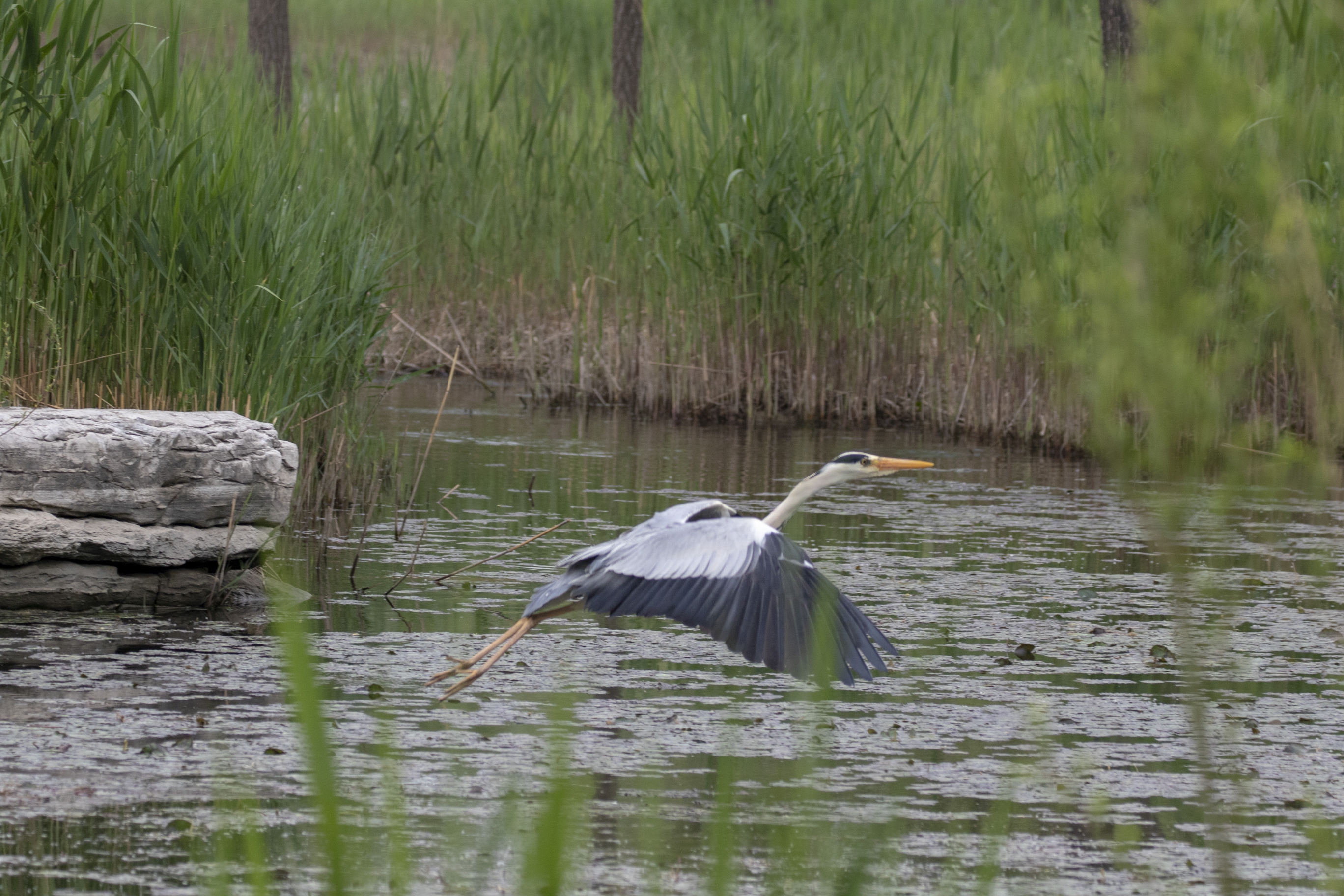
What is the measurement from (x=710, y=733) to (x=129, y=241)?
3135mm

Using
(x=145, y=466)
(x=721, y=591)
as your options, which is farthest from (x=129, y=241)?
(x=721, y=591)

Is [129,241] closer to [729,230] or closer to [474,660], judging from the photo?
[474,660]

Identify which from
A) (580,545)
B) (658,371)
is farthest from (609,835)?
(658,371)

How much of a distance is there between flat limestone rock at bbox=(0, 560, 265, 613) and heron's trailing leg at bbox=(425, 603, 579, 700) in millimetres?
1283

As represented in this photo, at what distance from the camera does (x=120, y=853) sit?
3.40 m

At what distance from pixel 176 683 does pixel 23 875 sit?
1542mm

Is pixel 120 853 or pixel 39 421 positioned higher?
pixel 39 421

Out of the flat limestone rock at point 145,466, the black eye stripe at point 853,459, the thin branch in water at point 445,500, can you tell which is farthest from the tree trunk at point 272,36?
the black eye stripe at point 853,459

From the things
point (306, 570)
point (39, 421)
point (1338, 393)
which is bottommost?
point (306, 570)

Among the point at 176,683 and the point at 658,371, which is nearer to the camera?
the point at 176,683

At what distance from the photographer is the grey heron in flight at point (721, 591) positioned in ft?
14.0

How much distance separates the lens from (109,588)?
18.7 ft

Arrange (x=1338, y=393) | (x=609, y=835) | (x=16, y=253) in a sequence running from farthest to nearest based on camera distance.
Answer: (x=16, y=253), (x=609, y=835), (x=1338, y=393)

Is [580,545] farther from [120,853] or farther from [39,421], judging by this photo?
[120,853]
